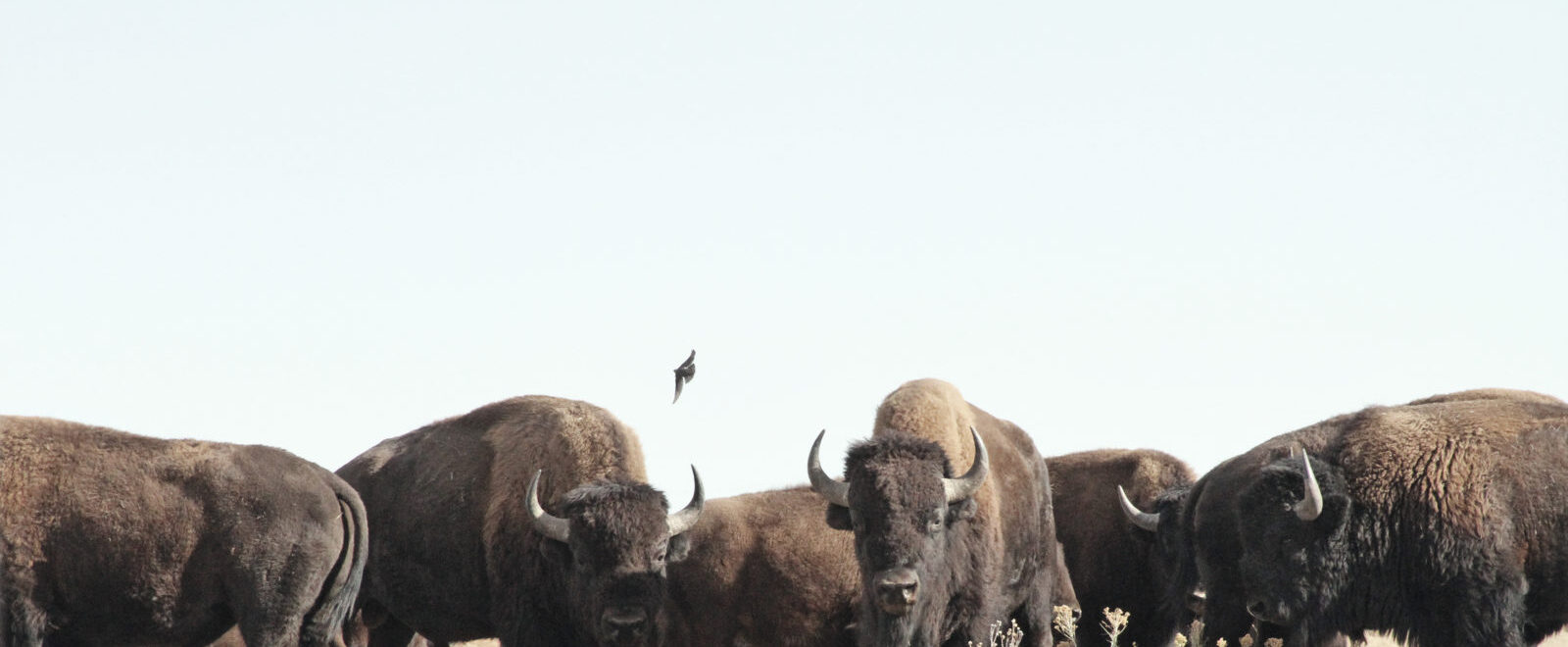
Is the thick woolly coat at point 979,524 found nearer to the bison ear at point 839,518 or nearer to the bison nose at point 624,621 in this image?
the bison ear at point 839,518

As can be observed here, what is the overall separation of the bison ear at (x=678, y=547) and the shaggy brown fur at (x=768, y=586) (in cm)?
80

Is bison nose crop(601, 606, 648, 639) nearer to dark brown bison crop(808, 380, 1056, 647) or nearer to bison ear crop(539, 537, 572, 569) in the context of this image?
bison ear crop(539, 537, 572, 569)

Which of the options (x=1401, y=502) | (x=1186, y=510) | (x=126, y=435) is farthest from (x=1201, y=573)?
(x=126, y=435)

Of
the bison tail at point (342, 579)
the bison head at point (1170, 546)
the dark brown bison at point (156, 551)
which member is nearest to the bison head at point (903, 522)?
the bison head at point (1170, 546)

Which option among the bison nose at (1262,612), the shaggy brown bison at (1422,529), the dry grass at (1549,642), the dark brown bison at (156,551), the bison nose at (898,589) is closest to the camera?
the shaggy brown bison at (1422,529)

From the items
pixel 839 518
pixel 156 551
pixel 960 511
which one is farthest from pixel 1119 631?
pixel 156 551

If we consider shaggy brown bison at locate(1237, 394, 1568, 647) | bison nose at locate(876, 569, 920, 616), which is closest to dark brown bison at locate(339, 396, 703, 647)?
bison nose at locate(876, 569, 920, 616)

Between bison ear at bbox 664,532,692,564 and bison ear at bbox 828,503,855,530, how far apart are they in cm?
112

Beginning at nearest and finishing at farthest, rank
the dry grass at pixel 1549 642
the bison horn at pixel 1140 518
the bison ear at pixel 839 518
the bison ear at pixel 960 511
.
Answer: the bison ear at pixel 960 511 < the bison ear at pixel 839 518 < the bison horn at pixel 1140 518 < the dry grass at pixel 1549 642

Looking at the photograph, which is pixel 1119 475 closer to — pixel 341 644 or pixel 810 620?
pixel 810 620

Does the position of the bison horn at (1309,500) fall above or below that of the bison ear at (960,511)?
above

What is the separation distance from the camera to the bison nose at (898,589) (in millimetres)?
12727

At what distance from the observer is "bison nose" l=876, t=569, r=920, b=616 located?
41.8ft

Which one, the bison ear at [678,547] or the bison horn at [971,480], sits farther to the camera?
the bison ear at [678,547]
